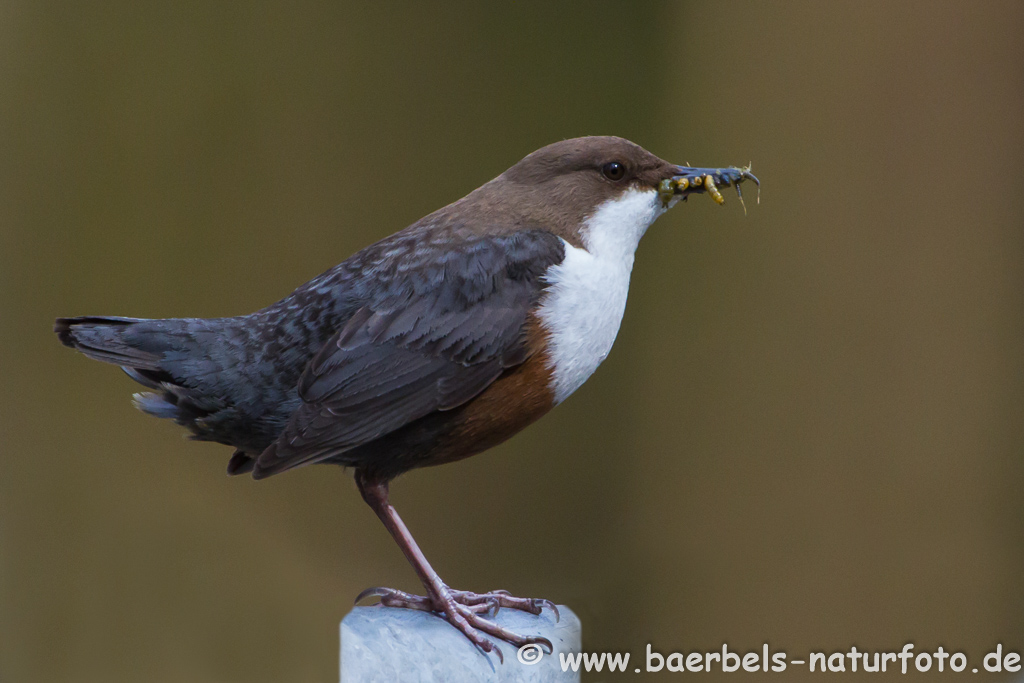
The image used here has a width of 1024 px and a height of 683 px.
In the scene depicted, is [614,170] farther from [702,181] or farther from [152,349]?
[152,349]

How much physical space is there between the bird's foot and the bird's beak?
85 centimetres

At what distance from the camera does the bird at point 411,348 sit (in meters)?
1.76

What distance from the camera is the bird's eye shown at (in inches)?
75.2

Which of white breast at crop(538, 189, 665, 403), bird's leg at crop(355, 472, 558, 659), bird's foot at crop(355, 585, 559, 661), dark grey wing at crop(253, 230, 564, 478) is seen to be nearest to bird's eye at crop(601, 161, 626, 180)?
white breast at crop(538, 189, 665, 403)

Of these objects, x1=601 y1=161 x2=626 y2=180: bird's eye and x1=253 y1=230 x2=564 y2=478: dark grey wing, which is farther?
x1=601 y1=161 x2=626 y2=180: bird's eye

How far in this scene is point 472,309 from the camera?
1.80 meters

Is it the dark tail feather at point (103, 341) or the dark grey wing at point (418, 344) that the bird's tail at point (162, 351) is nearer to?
the dark tail feather at point (103, 341)

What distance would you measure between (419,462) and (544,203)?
1.77 feet

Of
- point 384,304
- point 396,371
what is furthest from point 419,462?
point 384,304

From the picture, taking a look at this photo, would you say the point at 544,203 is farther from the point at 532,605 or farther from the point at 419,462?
the point at 532,605

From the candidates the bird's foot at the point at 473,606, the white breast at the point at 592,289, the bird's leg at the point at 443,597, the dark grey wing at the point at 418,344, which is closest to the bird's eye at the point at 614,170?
the white breast at the point at 592,289

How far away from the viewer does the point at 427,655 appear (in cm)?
183

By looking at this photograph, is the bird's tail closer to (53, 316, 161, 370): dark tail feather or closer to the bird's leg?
(53, 316, 161, 370): dark tail feather

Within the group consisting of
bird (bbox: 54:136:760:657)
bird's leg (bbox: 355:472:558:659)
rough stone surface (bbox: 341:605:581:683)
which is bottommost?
rough stone surface (bbox: 341:605:581:683)
